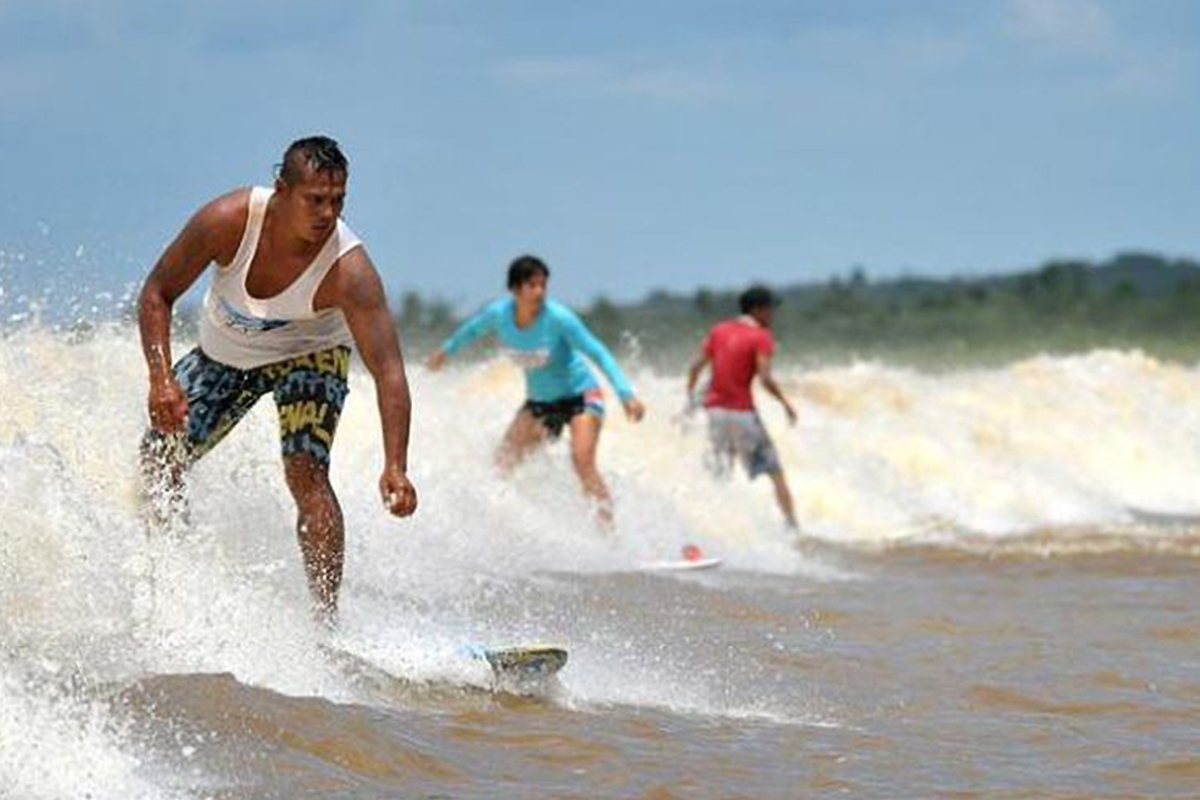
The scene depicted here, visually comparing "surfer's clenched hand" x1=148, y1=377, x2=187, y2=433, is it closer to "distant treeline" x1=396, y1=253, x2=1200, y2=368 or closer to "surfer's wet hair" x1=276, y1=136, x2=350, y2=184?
"surfer's wet hair" x1=276, y1=136, x2=350, y2=184

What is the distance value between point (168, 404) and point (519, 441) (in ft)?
20.9

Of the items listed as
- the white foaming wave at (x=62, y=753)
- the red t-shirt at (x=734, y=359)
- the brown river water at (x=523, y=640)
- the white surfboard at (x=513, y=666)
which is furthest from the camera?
the red t-shirt at (x=734, y=359)

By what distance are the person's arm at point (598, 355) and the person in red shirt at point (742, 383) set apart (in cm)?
333

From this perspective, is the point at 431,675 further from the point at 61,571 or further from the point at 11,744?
the point at 11,744

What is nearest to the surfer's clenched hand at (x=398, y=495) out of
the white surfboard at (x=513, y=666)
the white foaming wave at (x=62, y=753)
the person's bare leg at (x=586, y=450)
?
the white surfboard at (x=513, y=666)

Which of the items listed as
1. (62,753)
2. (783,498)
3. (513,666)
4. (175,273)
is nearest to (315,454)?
(175,273)

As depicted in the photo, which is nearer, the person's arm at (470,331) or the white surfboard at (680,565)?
the white surfboard at (680,565)

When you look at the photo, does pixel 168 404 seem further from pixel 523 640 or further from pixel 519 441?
pixel 519 441

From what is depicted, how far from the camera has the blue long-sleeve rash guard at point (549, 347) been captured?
12742mm

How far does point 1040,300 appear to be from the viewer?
6831 cm

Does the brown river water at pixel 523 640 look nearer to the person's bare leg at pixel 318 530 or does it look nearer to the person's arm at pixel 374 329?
the person's bare leg at pixel 318 530

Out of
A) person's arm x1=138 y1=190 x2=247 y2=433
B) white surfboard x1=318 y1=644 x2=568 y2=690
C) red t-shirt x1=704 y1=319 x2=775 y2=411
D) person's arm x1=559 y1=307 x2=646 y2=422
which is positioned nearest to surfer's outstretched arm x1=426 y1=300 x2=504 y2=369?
person's arm x1=559 y1=307 x2=646 y2=422

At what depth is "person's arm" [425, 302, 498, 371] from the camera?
Answer: 1287cm

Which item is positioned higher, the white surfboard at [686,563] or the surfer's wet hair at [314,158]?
the surfer's wet hair at [314,158]
